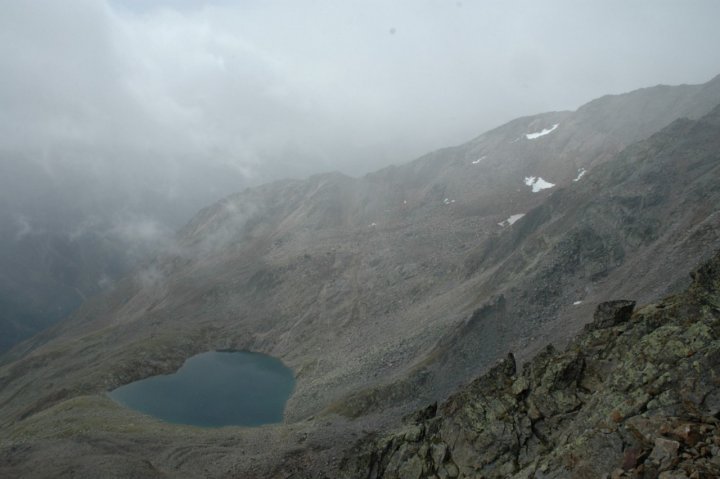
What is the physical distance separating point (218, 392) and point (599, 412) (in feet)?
264

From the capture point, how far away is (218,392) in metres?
89.2

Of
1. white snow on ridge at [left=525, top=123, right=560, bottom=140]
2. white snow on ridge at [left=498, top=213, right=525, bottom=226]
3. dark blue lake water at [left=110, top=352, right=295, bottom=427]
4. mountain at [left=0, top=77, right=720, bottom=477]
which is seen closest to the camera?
mountain at [left=0, top=77, right=720, bottom=477]

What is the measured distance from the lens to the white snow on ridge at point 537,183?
13710 centimetres

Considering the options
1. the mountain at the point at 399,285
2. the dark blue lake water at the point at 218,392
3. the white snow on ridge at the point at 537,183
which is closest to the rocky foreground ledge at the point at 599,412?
the mountain at the point at 399,285

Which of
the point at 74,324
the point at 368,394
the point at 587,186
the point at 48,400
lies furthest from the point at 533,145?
the point at 74,324

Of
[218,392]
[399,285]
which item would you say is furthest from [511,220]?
[218,392]

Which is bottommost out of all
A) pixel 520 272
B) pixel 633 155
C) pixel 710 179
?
pixel 520 272

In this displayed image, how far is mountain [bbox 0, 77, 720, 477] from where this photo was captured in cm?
5472

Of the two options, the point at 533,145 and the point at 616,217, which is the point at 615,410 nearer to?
the point at 616,217

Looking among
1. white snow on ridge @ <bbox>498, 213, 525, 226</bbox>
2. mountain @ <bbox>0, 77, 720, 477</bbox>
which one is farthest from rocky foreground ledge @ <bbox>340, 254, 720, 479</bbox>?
white snow on ridge @ <bbox>498, 213, 525, 226</bbox>

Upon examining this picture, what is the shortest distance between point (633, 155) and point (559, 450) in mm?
88411

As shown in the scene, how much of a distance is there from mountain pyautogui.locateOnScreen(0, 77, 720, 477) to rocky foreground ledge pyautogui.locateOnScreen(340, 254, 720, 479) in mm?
19436

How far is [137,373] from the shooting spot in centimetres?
10188

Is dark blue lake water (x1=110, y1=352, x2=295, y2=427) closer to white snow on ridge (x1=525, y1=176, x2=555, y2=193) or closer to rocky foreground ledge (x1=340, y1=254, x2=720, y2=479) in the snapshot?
rocky foreground ledge (x1=340, y1=254, x2=720, y2=479)
